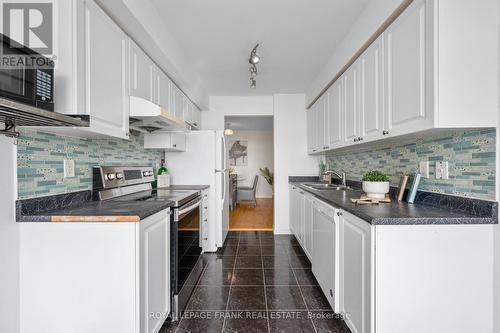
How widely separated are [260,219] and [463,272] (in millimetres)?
3985

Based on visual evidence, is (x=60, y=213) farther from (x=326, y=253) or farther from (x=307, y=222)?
(x=307, y=222)

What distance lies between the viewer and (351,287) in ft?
4.82

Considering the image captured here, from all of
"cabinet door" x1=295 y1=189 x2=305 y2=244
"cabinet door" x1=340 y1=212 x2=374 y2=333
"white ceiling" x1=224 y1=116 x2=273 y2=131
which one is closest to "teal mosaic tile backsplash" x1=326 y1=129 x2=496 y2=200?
"cabinet door" x1=340 y1=212 x2=374 y2=333

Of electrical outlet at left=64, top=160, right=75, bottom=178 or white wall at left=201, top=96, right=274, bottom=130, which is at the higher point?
white wall at left=201, top=96, right=274, bottom=130

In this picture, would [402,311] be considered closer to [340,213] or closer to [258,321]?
[340,213]

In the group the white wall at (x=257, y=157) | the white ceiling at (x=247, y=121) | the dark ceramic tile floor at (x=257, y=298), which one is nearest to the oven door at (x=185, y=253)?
the dark ceramic tile floor at (x=257, y=298)

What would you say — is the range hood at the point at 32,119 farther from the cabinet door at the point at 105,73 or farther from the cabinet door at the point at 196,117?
the cabinet door at the point at 196,117

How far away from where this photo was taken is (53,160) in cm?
146

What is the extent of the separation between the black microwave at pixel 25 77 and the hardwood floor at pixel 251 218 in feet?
11.7

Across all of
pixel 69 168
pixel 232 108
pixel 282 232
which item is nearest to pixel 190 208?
pixel 69 168

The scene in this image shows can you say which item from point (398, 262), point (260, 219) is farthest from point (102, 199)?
point (260, 219)

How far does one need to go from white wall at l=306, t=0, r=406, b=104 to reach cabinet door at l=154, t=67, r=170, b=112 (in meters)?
1.82

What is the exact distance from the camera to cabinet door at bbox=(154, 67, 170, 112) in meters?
2.24

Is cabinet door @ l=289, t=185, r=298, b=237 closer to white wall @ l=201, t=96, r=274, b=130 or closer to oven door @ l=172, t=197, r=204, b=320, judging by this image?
white wall @ l=201, t=96, r=274, b=130
